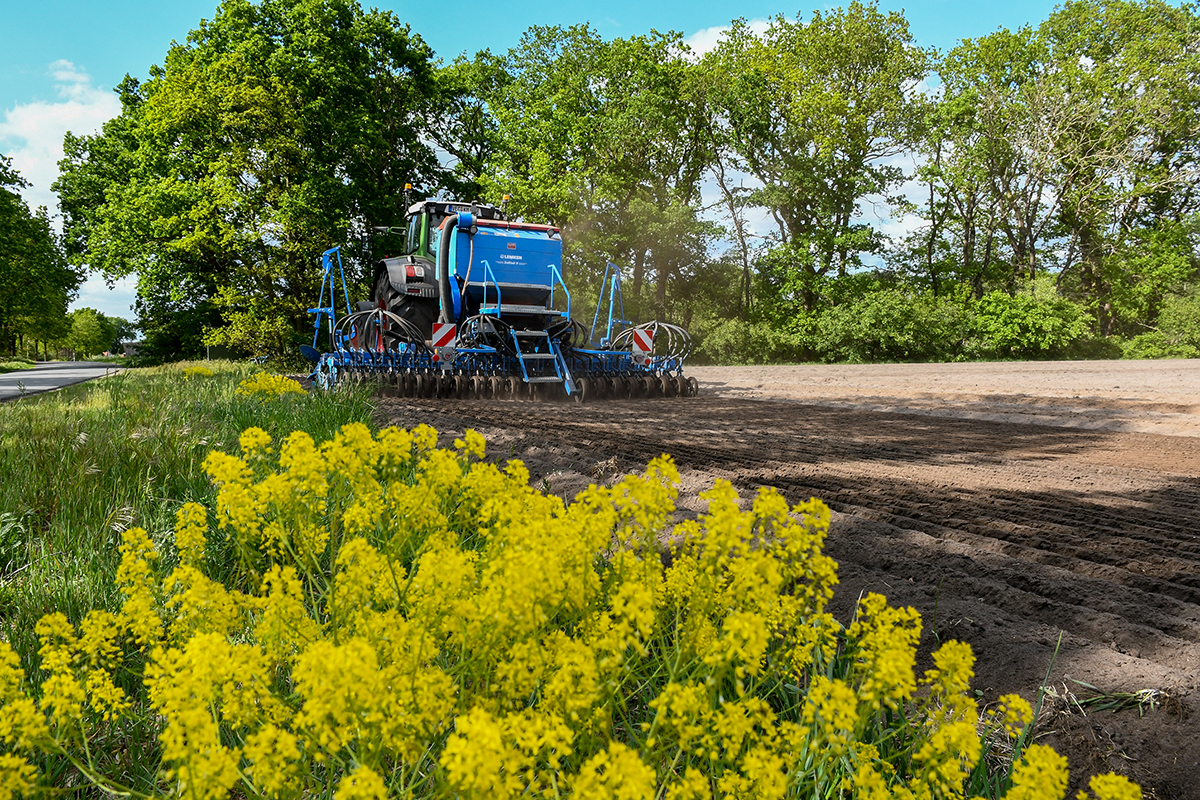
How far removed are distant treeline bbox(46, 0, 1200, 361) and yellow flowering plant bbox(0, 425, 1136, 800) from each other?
21150 millimetres

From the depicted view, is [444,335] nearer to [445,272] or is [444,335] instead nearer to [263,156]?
[445,272]

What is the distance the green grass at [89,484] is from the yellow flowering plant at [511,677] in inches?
16.2

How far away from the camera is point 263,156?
62.8 feet

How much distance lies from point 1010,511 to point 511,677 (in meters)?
2.84

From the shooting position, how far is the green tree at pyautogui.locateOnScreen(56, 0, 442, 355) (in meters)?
18.4

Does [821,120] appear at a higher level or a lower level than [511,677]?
higher

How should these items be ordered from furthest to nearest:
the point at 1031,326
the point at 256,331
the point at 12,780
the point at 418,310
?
1. the point at 1031,326
2. the point at 256,331
3. the point at 418,310
4. the point at 12,780

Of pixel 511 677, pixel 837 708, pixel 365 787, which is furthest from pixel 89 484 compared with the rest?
pixel 837 708

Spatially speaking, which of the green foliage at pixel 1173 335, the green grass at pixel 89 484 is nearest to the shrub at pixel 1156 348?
the green foliage at pixel 1173 335

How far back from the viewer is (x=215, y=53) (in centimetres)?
2070

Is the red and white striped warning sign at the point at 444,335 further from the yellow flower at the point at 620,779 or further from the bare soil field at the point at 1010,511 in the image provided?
the yellow flower at the point at 620,779

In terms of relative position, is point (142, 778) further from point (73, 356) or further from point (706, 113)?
point (73, 356)

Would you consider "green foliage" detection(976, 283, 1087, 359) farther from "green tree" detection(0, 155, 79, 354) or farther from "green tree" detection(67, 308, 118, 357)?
"green tree" detection(67, 308, 118, 357)

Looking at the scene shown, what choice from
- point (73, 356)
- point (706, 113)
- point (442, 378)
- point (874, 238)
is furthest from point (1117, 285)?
point (73, 356)
